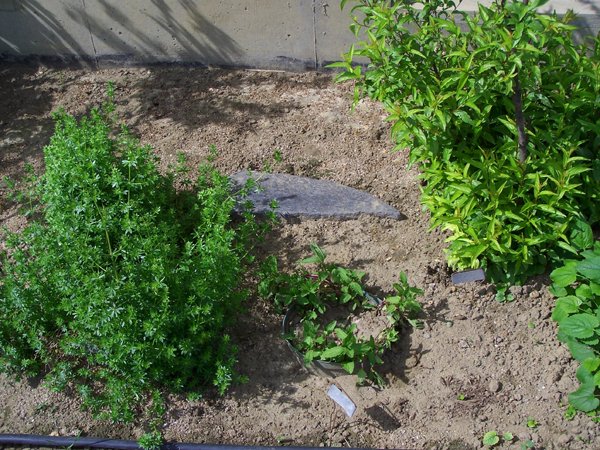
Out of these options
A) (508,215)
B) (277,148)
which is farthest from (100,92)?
(508,215)

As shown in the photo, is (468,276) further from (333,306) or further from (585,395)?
(585,395)

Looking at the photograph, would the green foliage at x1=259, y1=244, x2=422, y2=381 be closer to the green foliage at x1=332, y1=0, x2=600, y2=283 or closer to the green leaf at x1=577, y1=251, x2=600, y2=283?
the green foliage at x1=332, y1=0, x2=600, y2=283

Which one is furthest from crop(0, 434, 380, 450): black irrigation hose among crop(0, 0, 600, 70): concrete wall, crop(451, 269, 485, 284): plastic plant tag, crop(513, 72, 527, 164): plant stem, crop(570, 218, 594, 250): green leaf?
crop(0, 0, 600, 70): concrete wall

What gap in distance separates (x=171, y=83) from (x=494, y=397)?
142 inches

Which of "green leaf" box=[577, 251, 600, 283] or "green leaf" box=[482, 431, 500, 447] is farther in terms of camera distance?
"green leaf" box=[577, 251, 600, 283]

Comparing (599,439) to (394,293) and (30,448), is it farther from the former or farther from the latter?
(30,448)

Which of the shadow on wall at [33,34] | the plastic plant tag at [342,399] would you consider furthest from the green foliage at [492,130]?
the shadow on wall at [33,34]

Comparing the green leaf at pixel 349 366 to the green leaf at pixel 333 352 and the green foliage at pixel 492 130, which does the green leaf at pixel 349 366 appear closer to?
the green leaf at pixel 333 352

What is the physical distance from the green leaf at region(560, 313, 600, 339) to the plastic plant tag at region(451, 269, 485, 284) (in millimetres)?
522

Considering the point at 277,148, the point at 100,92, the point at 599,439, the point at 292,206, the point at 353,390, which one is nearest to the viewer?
the point at 599,439

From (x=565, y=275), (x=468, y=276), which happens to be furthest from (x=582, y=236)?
(x=468, y=276)

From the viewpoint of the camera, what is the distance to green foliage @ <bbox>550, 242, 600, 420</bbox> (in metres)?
3.64

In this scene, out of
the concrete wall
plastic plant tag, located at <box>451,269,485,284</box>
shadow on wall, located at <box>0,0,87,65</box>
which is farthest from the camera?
shadow on wall, located at <box>0,0,87,65</box>

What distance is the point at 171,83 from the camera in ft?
19.7
